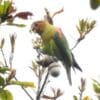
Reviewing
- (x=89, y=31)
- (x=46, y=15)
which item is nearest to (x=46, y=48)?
(x=46, y=15)

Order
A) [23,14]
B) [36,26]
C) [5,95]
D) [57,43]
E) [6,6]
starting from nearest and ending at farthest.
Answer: [5,95] → [6,6] → [23,14] → [36,26] → [57,43]

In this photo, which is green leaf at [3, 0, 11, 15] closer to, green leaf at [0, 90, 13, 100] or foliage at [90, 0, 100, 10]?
green leaf at [0, 90, 13, 100]

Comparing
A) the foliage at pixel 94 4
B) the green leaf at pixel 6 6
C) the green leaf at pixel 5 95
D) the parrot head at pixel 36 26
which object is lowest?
the green leaf at pixel 5 95

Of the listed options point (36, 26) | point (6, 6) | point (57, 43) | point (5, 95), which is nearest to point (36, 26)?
point (36, 26)

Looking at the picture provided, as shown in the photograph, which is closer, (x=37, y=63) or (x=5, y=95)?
(x=5, y=95)

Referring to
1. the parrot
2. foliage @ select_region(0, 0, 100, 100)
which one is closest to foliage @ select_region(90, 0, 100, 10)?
foliage @ select_region(0, 0, 100, 100)

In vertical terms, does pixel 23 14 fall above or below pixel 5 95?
above

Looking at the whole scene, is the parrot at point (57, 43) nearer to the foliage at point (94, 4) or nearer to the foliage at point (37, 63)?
the foliage at point (37, 63)

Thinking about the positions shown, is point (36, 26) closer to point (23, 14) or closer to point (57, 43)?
point (57, 43)

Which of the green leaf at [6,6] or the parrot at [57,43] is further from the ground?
the green leaf at [6,6]

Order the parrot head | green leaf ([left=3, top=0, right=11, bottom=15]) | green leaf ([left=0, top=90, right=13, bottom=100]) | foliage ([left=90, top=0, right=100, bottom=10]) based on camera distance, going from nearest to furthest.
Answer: foliage ([left=90, top=0, right=100, bottom=10]), green leaf ([left=0, top=90, right=13, bottom=100]), green leaf ([left=3, top=0, right=11, bottom=15]), the parrot head

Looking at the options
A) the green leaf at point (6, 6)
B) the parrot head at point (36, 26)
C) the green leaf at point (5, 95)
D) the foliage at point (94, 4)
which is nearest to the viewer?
the foliage at point (94, 4)

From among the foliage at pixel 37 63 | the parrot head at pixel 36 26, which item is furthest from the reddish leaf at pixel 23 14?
the parrot head at pixel 36 26

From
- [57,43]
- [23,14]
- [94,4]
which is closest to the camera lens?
[94,4]
